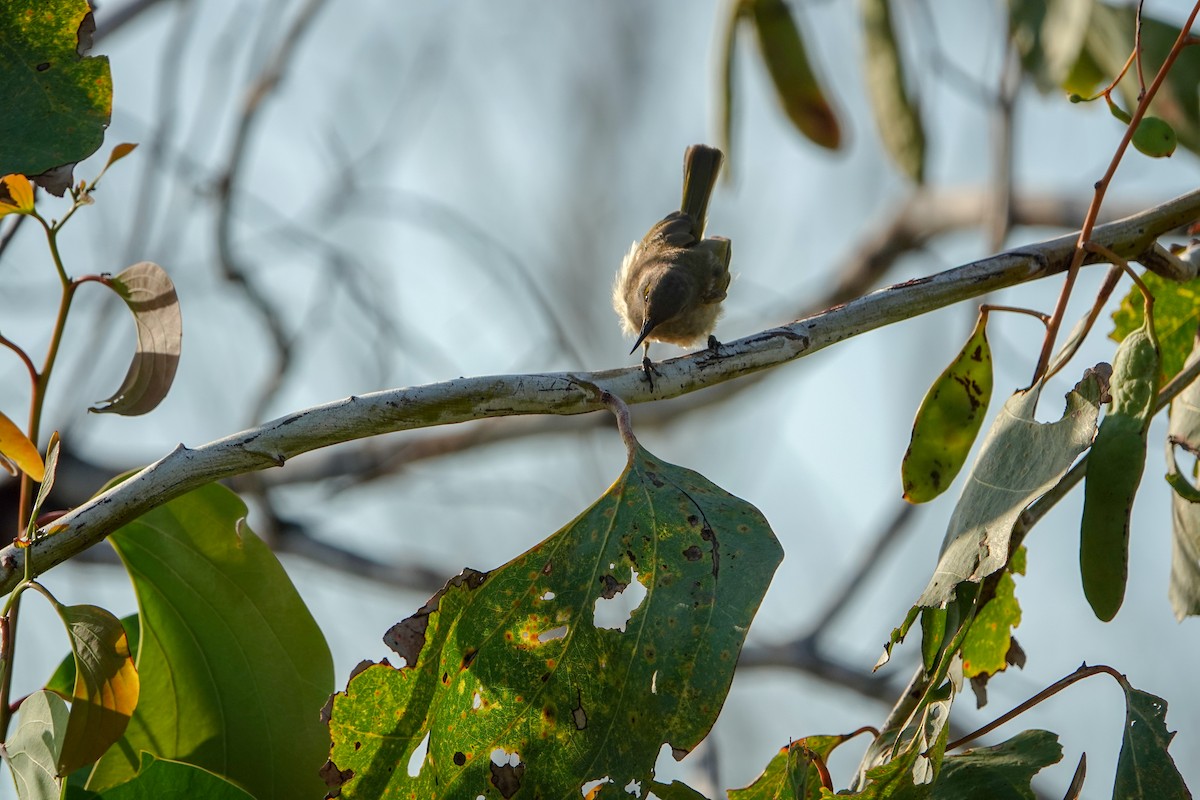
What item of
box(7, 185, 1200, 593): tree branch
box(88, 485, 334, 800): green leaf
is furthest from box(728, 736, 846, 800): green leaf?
box(88, 485, 334, 800): green leaf

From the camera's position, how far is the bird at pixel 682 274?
4.12 m

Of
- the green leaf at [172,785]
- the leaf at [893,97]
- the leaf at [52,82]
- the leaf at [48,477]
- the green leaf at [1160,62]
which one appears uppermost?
the leaf at [893,97]

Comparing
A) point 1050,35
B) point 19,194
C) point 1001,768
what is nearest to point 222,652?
point 19,194

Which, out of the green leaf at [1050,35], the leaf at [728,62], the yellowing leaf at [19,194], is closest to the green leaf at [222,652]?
the yellowing leaf at [19,194]

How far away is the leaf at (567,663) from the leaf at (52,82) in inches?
36.5

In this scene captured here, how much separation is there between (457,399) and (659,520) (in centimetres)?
35

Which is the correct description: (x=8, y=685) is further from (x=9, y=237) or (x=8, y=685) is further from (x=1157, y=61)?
(x=1157, y=61)

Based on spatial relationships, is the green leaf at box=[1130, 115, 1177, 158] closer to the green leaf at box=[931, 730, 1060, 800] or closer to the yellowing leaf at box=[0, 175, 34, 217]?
the green leaf at box=[931, 730, 1060, 800]

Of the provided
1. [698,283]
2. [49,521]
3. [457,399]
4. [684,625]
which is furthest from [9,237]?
[698,283]

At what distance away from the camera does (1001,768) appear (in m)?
1.70

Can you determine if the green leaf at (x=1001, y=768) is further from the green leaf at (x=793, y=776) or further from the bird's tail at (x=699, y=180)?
the bird's tail at (x=699, y=180)

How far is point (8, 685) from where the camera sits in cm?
159

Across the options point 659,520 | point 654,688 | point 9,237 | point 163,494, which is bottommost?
point 654,688

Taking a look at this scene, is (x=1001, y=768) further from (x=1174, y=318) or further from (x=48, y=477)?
(x=48, y=477)
